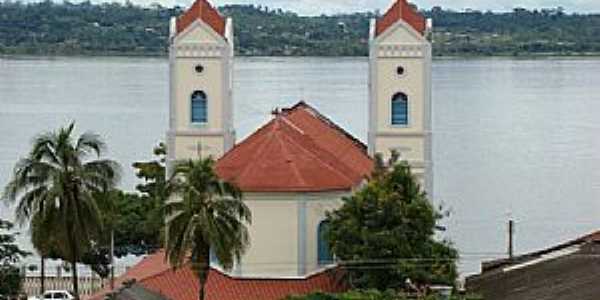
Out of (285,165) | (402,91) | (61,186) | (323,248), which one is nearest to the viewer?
(61,186)

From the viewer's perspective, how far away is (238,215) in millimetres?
29328

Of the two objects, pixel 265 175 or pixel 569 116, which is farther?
pixel 569 116

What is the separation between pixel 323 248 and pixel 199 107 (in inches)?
289

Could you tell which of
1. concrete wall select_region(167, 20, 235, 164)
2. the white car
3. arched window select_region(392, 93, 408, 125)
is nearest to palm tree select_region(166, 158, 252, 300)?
the white car

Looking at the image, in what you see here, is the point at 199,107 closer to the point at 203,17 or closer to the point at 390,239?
the point at 203,17

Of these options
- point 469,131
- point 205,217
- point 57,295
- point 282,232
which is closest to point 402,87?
point 282,232

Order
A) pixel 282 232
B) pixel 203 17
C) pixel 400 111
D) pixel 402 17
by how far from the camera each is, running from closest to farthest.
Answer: pixel 282 232 < pixel 402 17 < pixel 203 17 < pixel 400 111

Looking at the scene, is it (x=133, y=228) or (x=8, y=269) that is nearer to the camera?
(x=8, y=269)

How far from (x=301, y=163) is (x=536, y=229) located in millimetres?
27981

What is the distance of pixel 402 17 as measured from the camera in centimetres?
3828

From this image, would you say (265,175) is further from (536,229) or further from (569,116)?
(569,116)

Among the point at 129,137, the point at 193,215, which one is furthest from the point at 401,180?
the point at 129,137

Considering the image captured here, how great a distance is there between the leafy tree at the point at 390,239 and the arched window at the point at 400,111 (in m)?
7.07

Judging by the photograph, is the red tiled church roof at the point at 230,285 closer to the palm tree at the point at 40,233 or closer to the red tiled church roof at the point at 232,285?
the red tiled church roof at the point at 232,285
